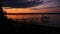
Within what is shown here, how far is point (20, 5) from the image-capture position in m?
1.67

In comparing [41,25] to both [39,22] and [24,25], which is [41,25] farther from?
[24,25]

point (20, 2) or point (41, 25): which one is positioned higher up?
point (20, 2)

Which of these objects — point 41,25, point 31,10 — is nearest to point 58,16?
point 41,25

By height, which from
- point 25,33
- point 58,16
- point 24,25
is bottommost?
point 25,33

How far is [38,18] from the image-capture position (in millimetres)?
1647

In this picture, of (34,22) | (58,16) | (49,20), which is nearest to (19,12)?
(34,22)

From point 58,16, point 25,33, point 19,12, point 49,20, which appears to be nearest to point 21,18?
point 19,12

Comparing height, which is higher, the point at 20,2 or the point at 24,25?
the point at 20,2

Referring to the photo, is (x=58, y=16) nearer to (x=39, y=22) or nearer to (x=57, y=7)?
(x=57, y=7)

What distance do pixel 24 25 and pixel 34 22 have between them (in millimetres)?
137

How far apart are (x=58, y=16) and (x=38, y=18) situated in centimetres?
26

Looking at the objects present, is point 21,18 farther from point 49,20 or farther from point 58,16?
point 58,16

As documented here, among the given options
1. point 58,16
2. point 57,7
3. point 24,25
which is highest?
point 57,7

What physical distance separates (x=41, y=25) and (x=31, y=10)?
A: 0.77 ft
